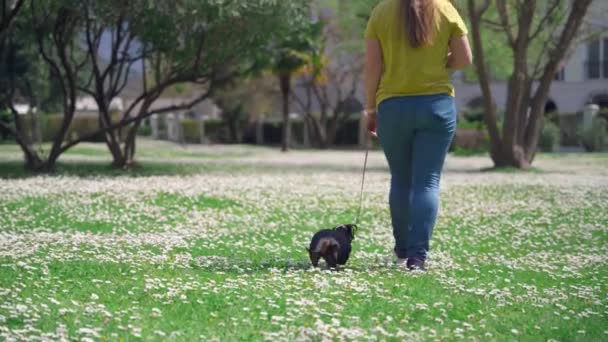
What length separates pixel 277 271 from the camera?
6.30 m

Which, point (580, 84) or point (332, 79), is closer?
point (332, 79)

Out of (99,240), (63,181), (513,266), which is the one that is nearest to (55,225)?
(99,240)

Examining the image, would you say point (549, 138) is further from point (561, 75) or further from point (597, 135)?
point (561, 75)

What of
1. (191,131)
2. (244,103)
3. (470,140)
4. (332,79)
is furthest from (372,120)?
(191,131)

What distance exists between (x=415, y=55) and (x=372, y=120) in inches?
26.6

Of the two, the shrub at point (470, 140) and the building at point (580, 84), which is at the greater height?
the building at point (580, 84)

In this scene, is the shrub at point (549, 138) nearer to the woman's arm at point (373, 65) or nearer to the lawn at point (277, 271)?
the lawn at point (277, 271)

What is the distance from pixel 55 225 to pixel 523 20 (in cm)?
1557

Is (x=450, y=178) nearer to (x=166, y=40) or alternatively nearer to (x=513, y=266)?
(x=166, y=40)

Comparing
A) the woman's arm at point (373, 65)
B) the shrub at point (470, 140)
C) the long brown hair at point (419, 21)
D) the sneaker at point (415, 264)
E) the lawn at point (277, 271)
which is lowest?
the lawn at point (277, 271)

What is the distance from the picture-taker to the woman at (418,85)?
634 cm

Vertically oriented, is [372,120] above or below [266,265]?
above

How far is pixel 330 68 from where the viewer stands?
50156mm

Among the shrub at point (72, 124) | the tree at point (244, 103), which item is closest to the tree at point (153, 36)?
the shrub at point (72, 124)
